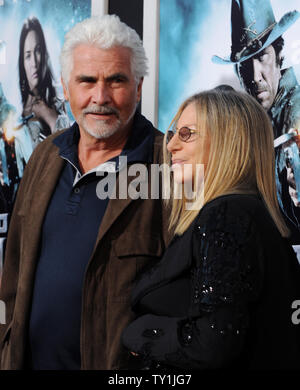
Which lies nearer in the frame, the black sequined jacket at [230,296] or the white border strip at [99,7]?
the black sequined jacket at [230,296]

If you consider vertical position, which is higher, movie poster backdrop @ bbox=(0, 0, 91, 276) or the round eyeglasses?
movie poster backdrop @ bbox=(0, 0, 91, 276)

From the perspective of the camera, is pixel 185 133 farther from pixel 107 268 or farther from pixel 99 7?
pixel 99 7

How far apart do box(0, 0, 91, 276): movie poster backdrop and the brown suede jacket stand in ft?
2.37

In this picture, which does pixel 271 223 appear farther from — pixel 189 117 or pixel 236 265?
pixel 189 117

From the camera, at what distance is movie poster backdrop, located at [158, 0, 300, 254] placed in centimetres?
155

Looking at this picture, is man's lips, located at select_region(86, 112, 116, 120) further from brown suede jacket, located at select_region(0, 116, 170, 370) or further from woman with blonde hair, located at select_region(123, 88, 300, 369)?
woman with blonde hair, located at select_region(123, 88, 300, 369)

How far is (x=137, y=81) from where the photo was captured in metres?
1.44

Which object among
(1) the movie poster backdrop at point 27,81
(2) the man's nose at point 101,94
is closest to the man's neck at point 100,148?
(2) the man's nose at point 101,94

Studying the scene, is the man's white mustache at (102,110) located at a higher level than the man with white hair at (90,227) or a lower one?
higher

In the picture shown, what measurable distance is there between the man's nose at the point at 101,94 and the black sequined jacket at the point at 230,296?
0.53 m

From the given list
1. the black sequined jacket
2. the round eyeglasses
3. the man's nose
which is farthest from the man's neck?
the black sequined jacket

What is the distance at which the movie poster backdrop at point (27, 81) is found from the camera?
208cm

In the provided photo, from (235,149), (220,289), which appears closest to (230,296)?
(220,289)

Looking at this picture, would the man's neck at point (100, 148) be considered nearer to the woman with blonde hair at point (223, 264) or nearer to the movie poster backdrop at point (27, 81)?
the woman with blonde hair at point (223, 264)
